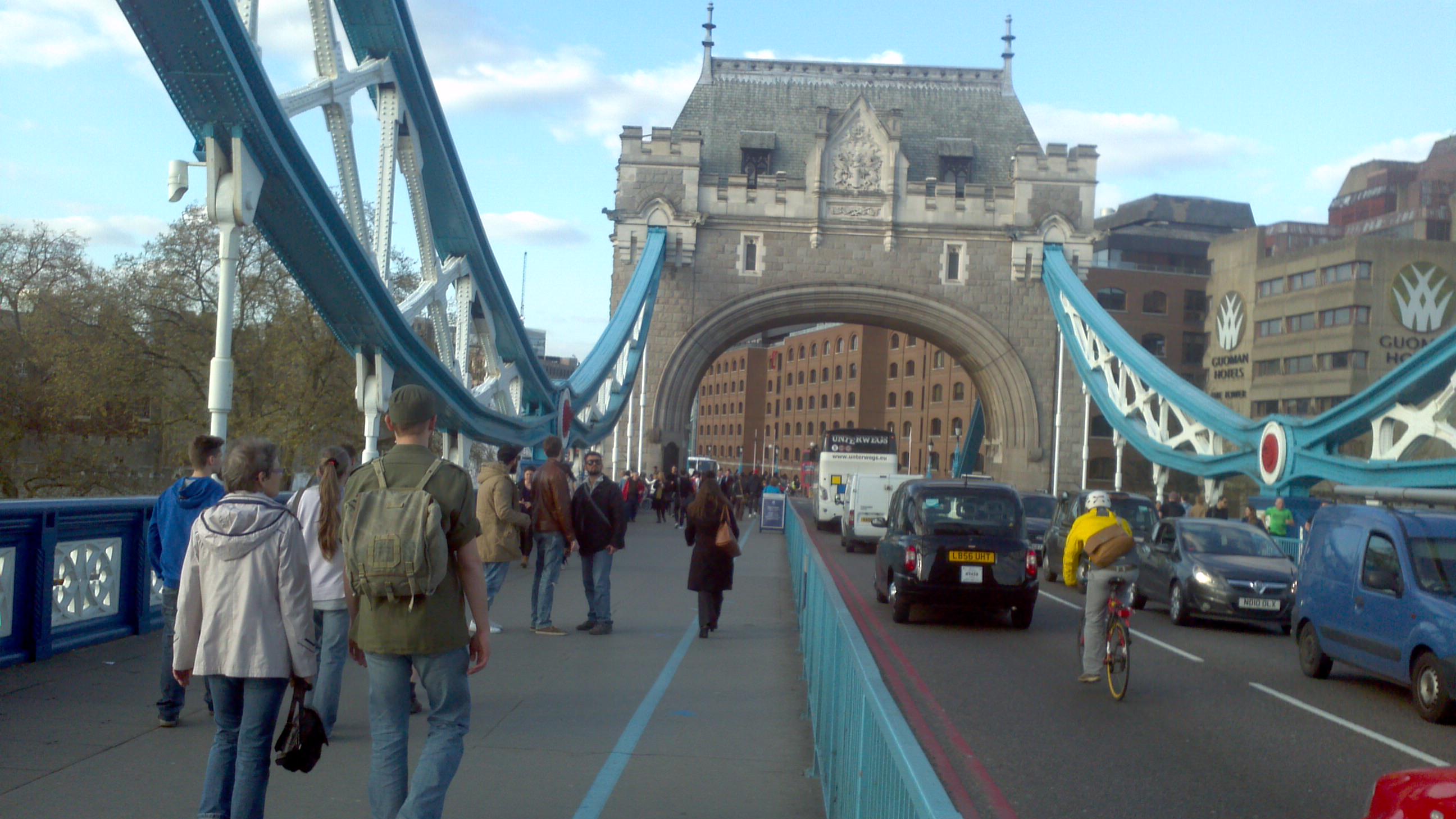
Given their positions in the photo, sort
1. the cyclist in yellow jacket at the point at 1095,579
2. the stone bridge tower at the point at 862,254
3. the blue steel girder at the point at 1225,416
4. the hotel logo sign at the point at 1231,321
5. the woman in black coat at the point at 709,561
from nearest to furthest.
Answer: the cyclist in yellow jacket at the point at 1095,579
the woman in black coat at the point at 709,561
the blue steel girder at the point at 1225,416
the stone bridge tower at the point at 862,254
the hotel logo sign at the point at 1231,321

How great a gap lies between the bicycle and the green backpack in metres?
5.90

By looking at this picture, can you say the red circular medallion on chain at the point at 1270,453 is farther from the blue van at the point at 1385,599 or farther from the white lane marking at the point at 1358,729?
the white lane marking at the point at 1358,729

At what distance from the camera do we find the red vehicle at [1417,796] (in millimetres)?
3713

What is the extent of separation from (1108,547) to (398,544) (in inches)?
254

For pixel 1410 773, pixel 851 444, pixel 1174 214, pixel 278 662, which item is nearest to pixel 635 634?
pixel 278 662

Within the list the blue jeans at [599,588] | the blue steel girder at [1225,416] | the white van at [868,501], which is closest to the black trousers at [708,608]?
the blue jeans at [599,588]

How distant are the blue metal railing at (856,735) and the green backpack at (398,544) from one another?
139 centimetres

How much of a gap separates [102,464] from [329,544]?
26.0m

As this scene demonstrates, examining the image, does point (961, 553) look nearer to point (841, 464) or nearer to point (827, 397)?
point (841, 464)

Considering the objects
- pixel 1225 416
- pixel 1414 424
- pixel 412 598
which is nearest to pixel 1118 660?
pixel 412 598

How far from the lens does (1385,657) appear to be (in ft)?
29.2

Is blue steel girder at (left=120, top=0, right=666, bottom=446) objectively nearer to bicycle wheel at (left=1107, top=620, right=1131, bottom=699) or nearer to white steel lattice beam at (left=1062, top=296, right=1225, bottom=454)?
bicycle wheel at (left=1107, top=620, right=1131, bottom=699)

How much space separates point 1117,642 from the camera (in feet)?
28.8

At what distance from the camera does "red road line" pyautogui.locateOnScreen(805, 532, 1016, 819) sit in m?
5.80
